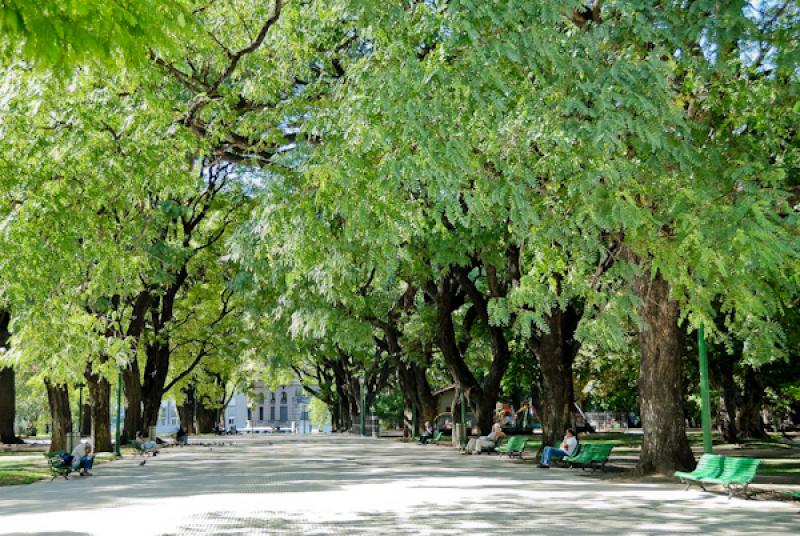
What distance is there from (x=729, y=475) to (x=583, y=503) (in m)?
2.49

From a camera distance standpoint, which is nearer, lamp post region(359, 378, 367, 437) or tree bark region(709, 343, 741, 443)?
tree bark region(709, 343, 741, 443)

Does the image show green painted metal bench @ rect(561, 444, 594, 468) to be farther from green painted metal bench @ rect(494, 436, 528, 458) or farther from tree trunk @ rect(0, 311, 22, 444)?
tree trunk @ rect(0, 311, 22, 444)

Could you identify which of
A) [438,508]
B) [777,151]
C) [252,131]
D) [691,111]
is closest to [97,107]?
[252,131]

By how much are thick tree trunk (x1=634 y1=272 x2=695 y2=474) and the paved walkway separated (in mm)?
1342

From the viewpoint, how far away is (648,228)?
11.8 m

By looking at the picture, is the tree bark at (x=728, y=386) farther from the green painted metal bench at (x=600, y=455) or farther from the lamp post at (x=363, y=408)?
the lamp post at (x=363, y=408)

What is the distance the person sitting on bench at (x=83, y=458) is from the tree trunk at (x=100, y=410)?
8680 millimetres

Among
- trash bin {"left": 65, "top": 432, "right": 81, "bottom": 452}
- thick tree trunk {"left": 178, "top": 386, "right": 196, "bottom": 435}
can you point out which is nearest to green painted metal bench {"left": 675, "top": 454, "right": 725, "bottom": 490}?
trash bin {"left": 65, "top": 432, "right": 81, "bottom": 452}

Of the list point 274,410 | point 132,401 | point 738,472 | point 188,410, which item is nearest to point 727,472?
point 738,472

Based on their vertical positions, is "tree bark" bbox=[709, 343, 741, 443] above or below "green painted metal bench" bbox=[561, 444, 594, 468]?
above

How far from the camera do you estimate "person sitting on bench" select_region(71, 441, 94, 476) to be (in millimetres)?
22141

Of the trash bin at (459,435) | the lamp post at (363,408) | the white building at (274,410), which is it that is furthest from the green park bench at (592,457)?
the white building at (274,410)

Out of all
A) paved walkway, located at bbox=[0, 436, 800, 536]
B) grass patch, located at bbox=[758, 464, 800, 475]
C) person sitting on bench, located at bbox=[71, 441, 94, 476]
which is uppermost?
person sitting on bench, located at bbox=[71, 441, 94, 476]

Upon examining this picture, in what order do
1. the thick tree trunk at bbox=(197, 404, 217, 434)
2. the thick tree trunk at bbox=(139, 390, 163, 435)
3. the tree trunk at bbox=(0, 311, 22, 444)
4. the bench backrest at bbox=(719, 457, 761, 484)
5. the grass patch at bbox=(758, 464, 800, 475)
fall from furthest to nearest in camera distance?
1. the thick tree trunk at bbox=(197, 404, 217, 434)
2. the tree trunk at bbox=(0, 311, 22, 444)
3. the thick tree trunk at bbox=(139, 390, 163, 435)
4. the grass patch at bbox=(758, 464, 800, 475)
5. the bench backrest at bbox=(719, 457, 761, 484)
